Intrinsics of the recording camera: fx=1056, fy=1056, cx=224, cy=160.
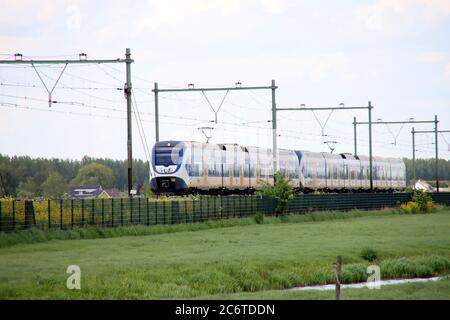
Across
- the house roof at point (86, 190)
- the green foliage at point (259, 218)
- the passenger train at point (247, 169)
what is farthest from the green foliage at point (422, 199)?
the house roof at point (86, 190)

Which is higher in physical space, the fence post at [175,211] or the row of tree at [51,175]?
the row of tree at [51,175]

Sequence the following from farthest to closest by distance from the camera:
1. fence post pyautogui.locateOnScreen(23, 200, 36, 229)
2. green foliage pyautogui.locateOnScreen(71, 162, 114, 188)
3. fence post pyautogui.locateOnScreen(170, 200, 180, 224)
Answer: green foliage pyautogui.locateOnScreen(71, 162, 114, 188) < fence post pyautogui.locateOnScreen(170, 200, 180, 224) < fence post pyautogui.locateOnScreen(23, 200, 36, 229)

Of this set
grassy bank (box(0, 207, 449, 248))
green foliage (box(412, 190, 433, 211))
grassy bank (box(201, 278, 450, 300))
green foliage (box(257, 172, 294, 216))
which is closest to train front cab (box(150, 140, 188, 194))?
green foliage (box(257, 172, 294, 216))

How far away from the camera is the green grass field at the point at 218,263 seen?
27922 mm

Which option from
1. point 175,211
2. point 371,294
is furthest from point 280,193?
point 371,294

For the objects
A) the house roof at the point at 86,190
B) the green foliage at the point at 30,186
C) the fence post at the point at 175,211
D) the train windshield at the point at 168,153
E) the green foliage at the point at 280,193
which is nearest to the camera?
the fence post at the point at 175,211

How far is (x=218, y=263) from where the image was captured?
113 feet

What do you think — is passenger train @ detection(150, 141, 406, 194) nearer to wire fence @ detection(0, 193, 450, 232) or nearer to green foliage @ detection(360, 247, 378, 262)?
wire fence @ detection(0, 193, 450, 232)

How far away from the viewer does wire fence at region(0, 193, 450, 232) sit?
44584 mm

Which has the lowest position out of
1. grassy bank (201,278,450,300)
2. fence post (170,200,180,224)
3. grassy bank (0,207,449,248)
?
grassy bank (201,278,450,300)

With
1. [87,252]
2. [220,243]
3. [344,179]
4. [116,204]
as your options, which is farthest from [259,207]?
[344,179]

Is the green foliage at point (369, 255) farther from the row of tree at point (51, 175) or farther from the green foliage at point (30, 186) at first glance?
the green foliage at point (30, 186)

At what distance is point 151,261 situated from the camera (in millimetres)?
34781

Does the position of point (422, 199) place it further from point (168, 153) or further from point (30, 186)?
point (30, 186)
